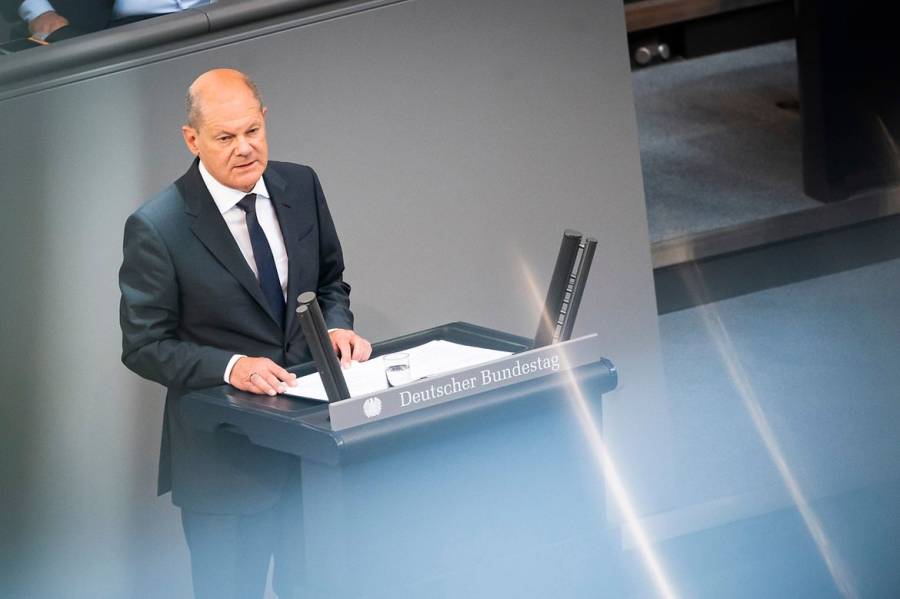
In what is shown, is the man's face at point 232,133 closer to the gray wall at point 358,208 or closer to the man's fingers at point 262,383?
the man's fingers at point 262,383

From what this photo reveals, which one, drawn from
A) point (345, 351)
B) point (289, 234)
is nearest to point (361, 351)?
point (345, 351)

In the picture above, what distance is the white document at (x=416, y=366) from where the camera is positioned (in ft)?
8.02

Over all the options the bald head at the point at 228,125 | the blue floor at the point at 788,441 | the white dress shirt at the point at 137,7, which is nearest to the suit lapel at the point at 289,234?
the bald head at the point at 228,125

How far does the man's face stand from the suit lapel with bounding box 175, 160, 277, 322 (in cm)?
7

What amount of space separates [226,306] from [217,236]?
13 centimetres

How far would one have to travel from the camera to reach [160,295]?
8.71 feet

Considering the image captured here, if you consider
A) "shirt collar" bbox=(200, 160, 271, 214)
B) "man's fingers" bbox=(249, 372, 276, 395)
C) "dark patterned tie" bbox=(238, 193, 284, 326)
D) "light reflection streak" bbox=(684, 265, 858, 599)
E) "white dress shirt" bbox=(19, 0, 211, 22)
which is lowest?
"light reflection streak" bbox=(684, 265, 858, 599)

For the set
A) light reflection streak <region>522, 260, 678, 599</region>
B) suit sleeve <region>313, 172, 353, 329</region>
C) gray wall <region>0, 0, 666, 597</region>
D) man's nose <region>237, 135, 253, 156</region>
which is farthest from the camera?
gray wall <region>0, 0, 666, 597</region>

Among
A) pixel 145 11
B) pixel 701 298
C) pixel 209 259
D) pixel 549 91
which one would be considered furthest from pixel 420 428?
pixel 701 298

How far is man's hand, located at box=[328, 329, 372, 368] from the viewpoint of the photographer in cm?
262

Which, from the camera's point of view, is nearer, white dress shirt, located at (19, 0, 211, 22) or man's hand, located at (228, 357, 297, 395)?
man's hand, located at (228, 357, 297, 395)

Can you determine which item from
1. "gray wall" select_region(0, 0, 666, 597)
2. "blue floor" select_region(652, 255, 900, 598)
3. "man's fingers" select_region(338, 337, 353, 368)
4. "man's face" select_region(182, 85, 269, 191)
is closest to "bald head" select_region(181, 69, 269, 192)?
"man's face" select_region(182, 85, 269, 191)

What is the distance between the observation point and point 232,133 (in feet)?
8.57

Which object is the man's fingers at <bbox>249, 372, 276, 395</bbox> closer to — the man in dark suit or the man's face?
the man in dark suit
